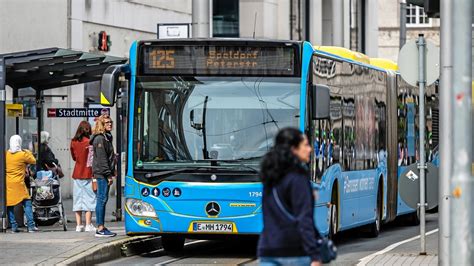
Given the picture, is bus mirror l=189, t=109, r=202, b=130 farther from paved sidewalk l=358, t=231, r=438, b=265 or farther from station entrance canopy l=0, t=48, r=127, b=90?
station entrance canopy l=0, t=48, r=127, b=90

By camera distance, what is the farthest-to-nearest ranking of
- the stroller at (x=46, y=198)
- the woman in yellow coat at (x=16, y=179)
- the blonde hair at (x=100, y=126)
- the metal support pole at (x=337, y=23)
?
the metal support pole at (x=337, y=23)
the stroller at (x=46, y=198)
the woman in yellow coat at (x=16, y=179)
the blonde hair at (x=100, y=126)

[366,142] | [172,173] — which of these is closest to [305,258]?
[172,173]

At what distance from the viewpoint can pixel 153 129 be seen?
18094 millimetres

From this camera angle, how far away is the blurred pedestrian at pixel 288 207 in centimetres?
941

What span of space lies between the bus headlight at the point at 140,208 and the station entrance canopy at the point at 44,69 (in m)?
3.55

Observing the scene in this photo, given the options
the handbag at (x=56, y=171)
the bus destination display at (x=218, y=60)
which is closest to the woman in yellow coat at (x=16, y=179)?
the handbag at (x=56, y=171)

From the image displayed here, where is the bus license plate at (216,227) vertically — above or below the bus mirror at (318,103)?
below

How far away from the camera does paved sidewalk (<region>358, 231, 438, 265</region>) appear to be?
17.1m

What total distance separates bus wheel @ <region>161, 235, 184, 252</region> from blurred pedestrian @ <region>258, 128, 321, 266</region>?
9775 millimetres

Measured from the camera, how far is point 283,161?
9.50m

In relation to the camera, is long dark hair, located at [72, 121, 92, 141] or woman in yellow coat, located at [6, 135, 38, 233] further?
long dark hair, located at [72, 121, 92, 141]

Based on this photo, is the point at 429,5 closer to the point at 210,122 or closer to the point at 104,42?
the point at 210,122

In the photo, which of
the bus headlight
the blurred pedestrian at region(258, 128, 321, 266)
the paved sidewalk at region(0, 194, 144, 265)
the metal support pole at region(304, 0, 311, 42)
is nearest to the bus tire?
the bus headlight

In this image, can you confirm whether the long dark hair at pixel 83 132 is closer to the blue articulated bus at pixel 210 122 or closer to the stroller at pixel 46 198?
the stroller at pixel 46 198
